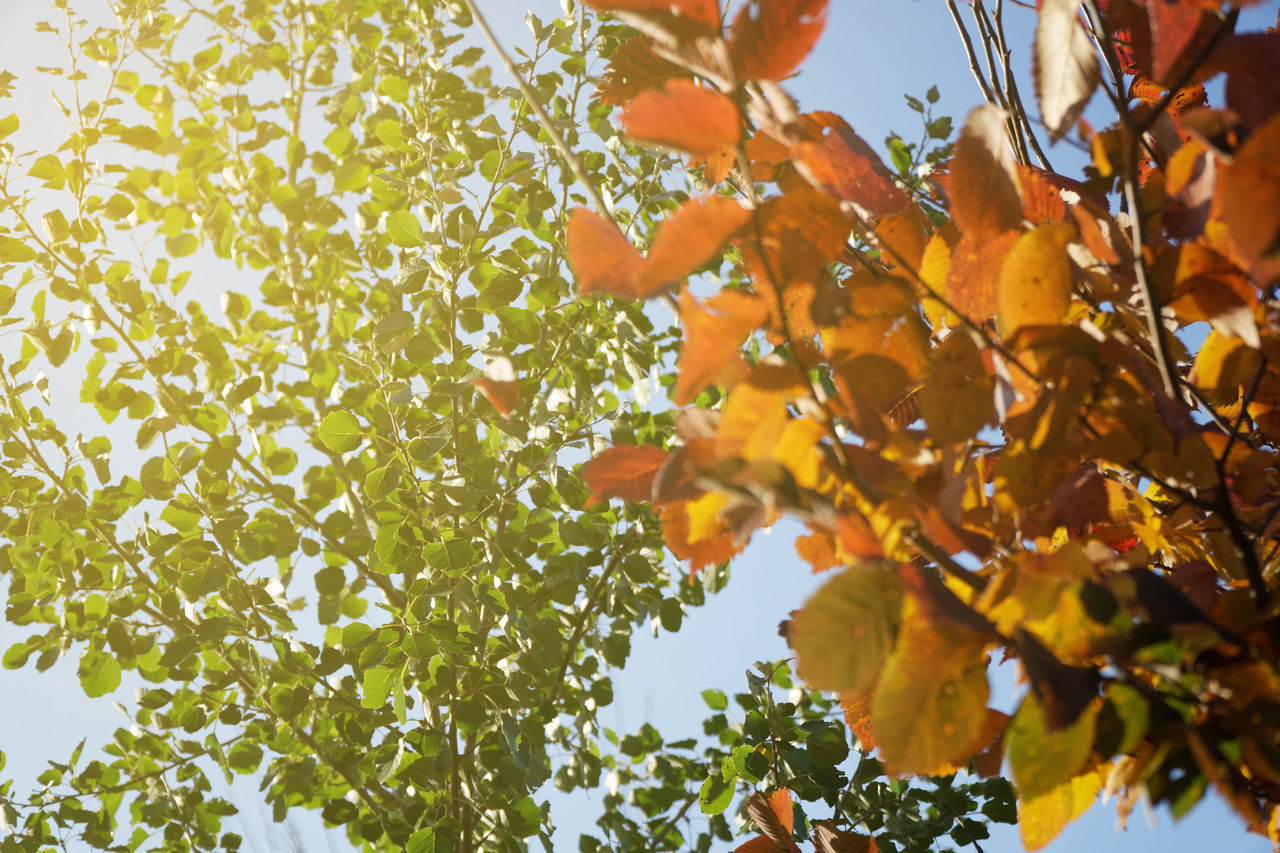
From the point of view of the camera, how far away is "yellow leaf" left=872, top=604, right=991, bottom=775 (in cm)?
30

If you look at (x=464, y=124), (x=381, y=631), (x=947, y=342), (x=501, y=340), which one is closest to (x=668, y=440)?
(x=501, y=340)

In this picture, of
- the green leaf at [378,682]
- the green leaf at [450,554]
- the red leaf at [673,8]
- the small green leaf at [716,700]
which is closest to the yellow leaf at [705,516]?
the red leaf at [673,8]

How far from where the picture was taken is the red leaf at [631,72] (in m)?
0.48

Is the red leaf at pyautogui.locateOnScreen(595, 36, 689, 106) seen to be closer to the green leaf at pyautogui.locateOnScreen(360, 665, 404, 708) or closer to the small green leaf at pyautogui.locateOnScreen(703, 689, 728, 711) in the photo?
the green leaf at pyautogui.locateOnScreen(360, 665, 404, 708)

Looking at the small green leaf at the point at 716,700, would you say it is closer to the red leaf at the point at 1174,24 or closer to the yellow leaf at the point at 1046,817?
the yellow leaf at the point at 1046,817

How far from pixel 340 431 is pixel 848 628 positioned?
1.05 metres

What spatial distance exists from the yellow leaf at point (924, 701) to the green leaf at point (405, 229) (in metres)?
1.07

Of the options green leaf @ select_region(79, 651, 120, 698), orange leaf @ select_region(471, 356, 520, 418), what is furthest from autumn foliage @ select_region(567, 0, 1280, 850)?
green leaf @ select_region(79, 651, 120, 698)

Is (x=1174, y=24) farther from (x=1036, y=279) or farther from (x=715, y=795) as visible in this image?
(x=715, y=795)

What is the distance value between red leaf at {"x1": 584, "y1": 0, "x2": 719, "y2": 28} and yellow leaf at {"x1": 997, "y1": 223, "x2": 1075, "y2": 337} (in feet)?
0.55

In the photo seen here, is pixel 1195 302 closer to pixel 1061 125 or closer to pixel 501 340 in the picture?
pixel 1061 125

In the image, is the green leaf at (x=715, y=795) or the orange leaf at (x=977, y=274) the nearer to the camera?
the orange leaf at (x=977, y=274)

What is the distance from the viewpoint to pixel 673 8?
14.3 inches

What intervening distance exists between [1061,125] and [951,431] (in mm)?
139
